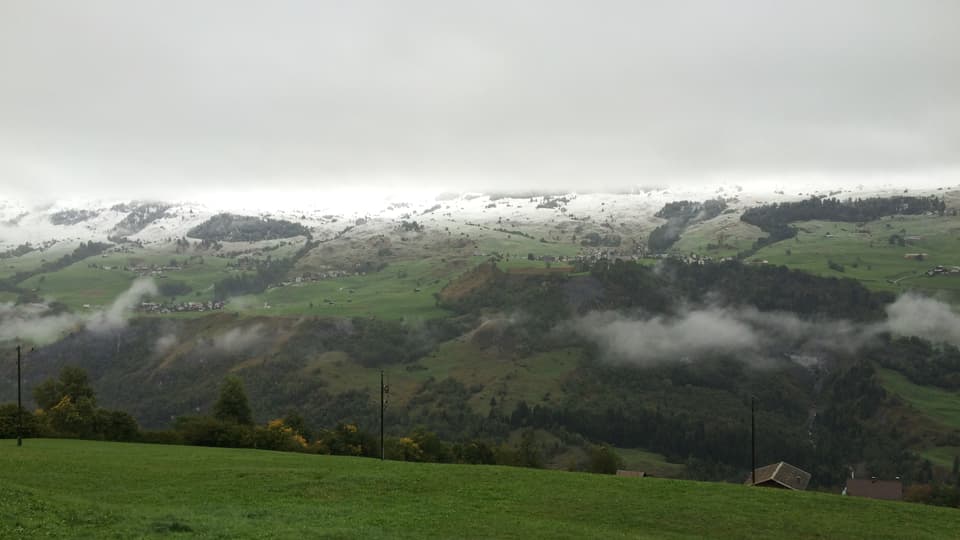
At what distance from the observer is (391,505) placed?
169 feet

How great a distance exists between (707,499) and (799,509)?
6.80 metres

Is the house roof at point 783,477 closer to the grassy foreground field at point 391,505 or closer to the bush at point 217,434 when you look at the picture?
the grassy foreground field at point 391,505

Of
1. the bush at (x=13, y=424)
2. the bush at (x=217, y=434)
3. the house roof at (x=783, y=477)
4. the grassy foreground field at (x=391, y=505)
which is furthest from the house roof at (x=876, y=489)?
the bush at (x=13, y=424)

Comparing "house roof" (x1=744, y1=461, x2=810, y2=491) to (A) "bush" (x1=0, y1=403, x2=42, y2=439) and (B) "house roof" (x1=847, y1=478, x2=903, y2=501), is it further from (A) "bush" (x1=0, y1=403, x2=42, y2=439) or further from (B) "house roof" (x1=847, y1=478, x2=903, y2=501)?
(A) "bush" (x1=0, y1=403, x2=42, y2=439)

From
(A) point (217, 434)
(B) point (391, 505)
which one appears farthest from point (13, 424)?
(B) point (391, 505)

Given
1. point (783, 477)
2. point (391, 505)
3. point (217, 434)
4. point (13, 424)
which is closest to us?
point (391, 505)

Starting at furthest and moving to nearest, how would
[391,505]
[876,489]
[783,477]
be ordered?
[876,489], [783,477], [391,505]

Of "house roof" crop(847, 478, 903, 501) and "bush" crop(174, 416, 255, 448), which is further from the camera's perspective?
"house roof" crop(847, 478, 903, 501)

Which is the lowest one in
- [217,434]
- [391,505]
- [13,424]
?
[217,434]

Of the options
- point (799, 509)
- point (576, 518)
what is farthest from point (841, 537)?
point (576, 518)

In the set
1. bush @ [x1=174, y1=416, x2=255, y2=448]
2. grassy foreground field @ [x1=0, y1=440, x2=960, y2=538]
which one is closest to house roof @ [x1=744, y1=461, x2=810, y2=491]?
grassy foreground field @ [x1=0, y1=440, x2=960, y2=538]

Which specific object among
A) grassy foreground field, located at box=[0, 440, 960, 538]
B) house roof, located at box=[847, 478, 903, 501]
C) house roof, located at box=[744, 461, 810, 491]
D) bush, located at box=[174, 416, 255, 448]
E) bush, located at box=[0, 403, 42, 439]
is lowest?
house roof, located at box=[847, 478, 903, 501]

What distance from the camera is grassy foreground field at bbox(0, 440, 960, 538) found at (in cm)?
4047

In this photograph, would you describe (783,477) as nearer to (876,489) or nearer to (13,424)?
(876,489)
